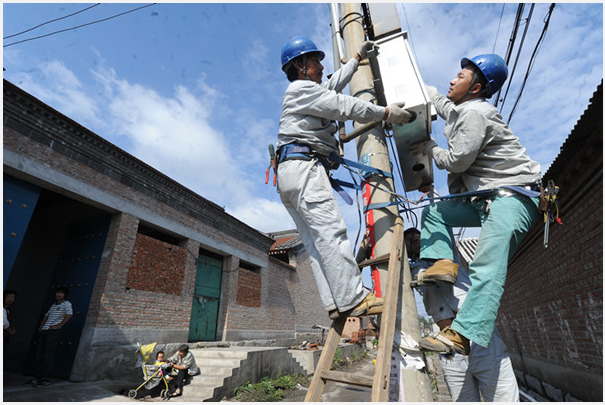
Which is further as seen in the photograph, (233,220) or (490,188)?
(233,220)

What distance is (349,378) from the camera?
219cm

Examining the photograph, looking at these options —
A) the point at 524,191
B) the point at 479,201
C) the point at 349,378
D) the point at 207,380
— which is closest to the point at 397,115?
the point at 479,201

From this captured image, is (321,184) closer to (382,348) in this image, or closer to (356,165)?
(356,165)

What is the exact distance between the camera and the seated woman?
26.3 feet

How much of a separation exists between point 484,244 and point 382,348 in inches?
40.1

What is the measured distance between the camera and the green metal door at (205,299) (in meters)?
11.0

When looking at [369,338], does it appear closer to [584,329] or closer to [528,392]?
[528,392]

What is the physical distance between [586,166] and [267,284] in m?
12.4

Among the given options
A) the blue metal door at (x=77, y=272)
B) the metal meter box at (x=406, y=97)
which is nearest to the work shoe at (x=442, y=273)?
the metal meter box at (x=406, y=97)

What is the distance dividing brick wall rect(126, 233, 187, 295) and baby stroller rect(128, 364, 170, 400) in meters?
2.09

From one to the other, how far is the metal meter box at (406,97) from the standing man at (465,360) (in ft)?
2.11

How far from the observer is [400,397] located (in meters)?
2.33

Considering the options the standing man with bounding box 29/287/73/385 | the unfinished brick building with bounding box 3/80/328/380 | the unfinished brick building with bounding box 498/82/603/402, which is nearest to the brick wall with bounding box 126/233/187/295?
the unfinished brick building with bounding box 3/80/328/380

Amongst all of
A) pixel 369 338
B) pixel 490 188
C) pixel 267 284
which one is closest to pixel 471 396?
pixel 490 188
